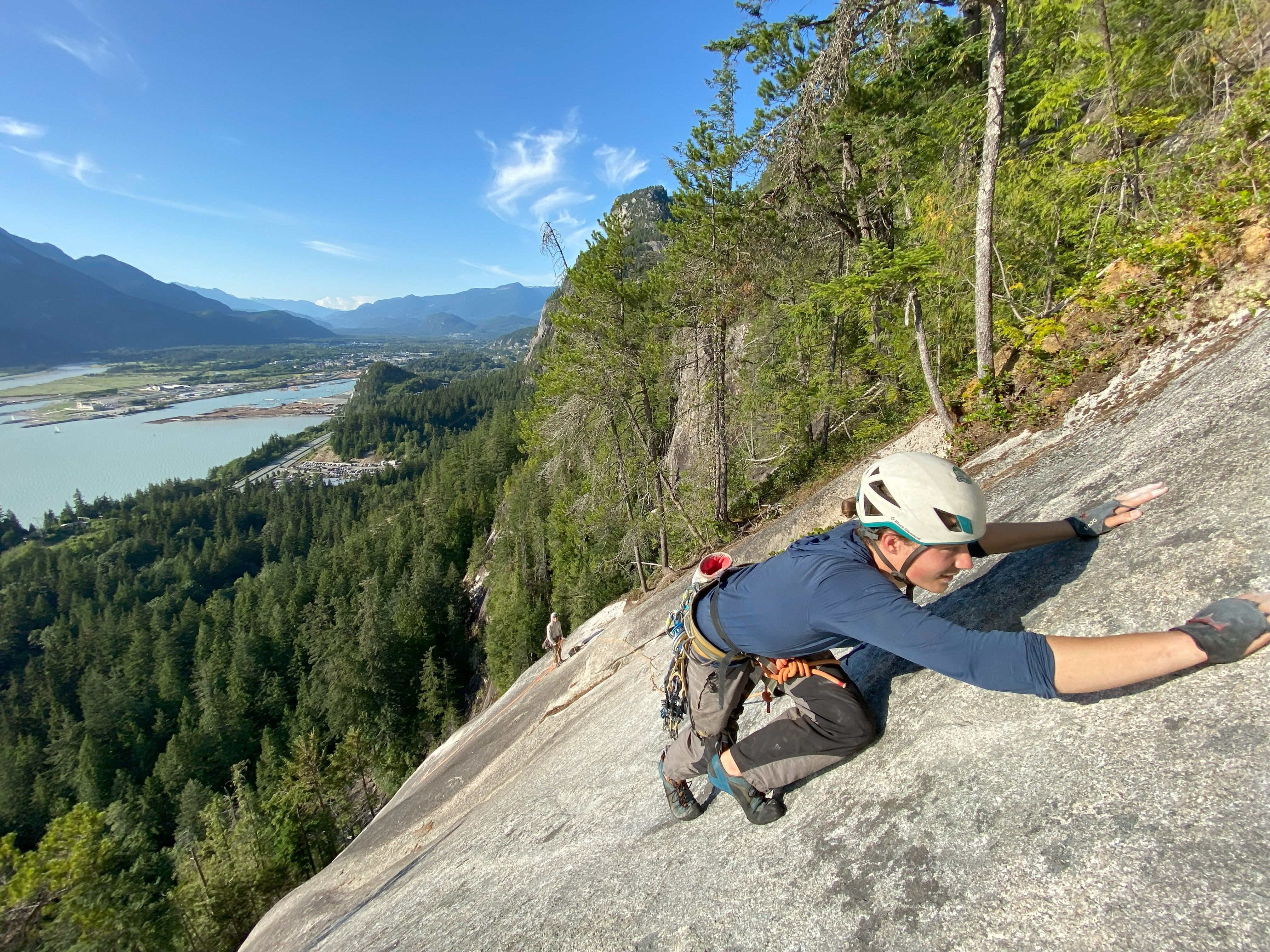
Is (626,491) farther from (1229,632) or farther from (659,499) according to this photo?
(1229,632)

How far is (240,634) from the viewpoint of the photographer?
174ft

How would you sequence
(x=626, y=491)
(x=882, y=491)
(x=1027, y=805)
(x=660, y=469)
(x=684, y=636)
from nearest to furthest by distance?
(x=1027, y=805) < (x=882, y=491) < (x=684, y=636) < (x=660, y=469) < (x=626, y=491)

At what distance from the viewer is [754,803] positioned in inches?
120

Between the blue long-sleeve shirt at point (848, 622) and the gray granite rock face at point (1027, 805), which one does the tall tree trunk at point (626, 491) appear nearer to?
the gray granite rock face at point (1027, 805)

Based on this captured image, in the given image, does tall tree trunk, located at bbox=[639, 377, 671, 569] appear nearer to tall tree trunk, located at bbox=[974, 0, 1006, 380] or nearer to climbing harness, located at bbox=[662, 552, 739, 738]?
tall tree trunk, located at bbox=[974, 0, 1006, 380]

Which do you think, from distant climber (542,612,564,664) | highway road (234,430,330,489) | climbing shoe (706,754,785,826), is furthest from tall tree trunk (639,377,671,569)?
highway road (234,430,330,489)

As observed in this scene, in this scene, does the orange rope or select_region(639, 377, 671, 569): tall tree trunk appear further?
select_region(639, 377, 671, 569): tall tree trunk

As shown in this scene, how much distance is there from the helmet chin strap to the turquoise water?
168 m

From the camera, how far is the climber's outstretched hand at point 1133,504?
296 centimetres

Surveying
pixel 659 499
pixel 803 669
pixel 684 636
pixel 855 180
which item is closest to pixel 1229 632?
pixel 803 669

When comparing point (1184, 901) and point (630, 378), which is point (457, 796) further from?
point (630, 378)

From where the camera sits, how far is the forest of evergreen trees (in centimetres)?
684

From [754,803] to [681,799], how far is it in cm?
68

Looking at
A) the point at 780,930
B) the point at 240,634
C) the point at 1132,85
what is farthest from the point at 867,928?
the point at 240,634
